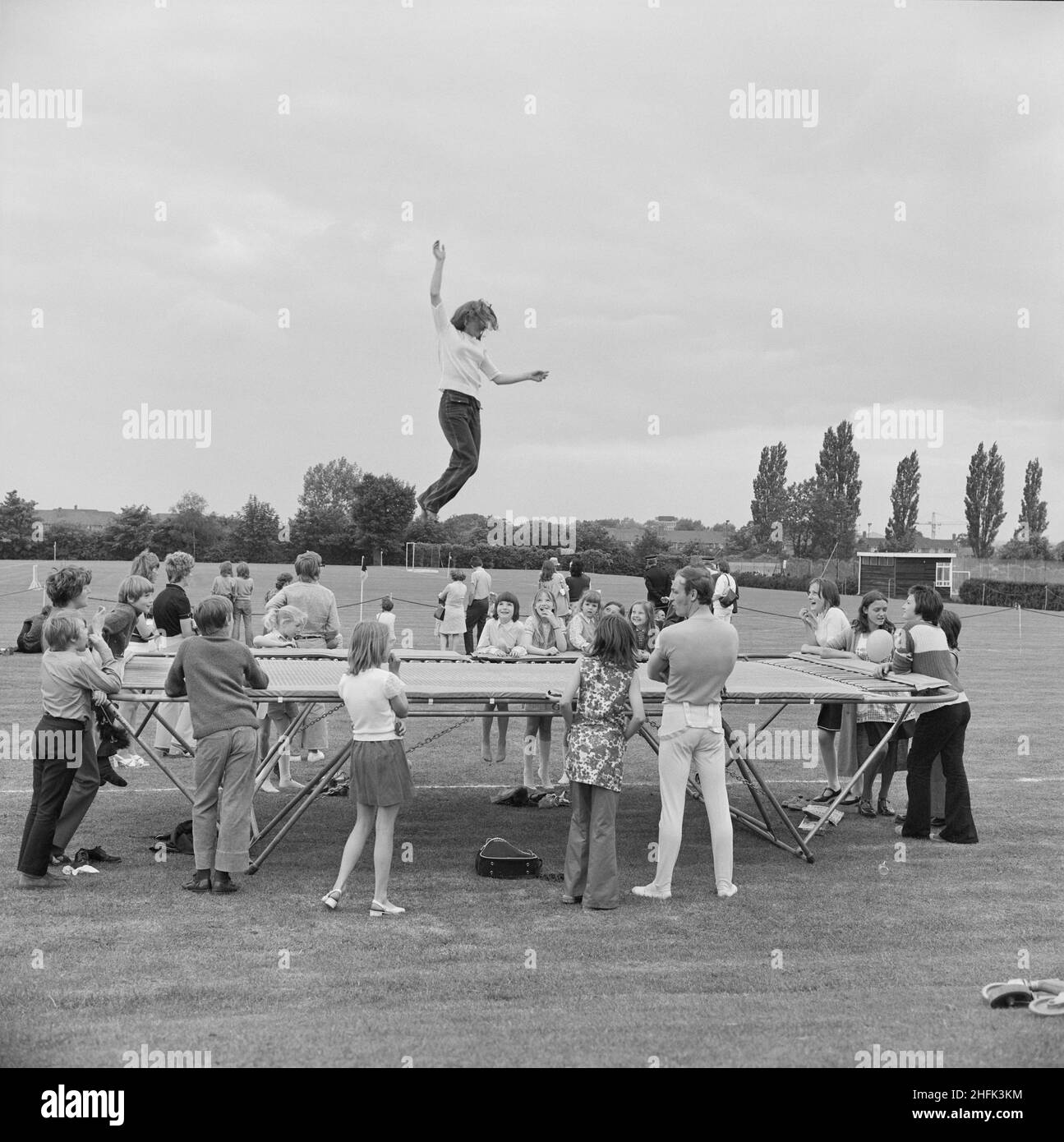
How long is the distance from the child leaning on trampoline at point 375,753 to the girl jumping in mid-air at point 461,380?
113 cm

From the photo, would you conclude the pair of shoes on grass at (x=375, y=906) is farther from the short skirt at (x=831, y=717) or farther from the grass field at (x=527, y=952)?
the short skirt at (x=831, y=717)

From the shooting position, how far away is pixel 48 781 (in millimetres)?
7148

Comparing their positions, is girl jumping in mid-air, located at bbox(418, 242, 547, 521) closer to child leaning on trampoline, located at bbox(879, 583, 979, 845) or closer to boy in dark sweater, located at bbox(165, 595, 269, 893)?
boy in dark sweater, located at bbox(165, 595, 269, 893)

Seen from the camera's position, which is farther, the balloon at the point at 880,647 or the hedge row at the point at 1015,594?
the hedge row at the point at 1015,594

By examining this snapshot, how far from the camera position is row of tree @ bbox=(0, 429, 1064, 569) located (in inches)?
468

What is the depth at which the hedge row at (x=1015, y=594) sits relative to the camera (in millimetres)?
46125

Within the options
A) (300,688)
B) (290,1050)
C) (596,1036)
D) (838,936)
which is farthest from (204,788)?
(838,936)

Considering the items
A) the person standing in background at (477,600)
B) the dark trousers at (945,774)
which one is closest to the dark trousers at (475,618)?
the person standing in background at (477,600)

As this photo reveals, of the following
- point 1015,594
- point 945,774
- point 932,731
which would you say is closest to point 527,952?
point 932,731

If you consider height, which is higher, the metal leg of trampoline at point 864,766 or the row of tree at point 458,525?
the row of tree at point 458,525

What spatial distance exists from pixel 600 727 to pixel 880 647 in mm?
3812

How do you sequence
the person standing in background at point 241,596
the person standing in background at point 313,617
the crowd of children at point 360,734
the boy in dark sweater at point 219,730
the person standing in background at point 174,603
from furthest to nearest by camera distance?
the person standing in background at point 241,596
the person standing in background at point 313,617
the person standing in background at point 174,603
the boy in dark sweater at point 219,730
the crowd of children at point 360,734

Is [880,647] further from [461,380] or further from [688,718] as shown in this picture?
[461,380]
